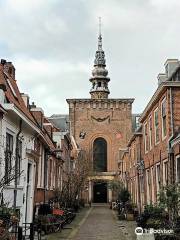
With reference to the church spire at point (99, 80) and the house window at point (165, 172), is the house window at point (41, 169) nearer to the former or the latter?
the house window at point (165, 172)

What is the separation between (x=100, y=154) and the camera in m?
58.4

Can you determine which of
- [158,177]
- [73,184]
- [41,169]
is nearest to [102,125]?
[73,184]

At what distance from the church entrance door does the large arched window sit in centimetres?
244

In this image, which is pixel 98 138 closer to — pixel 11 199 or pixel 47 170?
pixel 47 170

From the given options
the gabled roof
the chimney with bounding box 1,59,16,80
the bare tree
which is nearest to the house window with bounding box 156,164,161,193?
the gabled roof

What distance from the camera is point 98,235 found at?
17891 mm

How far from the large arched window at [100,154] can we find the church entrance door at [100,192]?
2443 millimetres

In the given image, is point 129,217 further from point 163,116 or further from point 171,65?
point 171,65

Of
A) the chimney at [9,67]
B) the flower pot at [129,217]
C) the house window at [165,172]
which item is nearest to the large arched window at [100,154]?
the flower pot at [129,217]

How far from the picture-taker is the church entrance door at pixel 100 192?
5550cm

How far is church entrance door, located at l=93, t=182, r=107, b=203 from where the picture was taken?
2185 inches

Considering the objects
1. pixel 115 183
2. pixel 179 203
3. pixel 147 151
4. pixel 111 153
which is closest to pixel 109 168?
pixel 111 153

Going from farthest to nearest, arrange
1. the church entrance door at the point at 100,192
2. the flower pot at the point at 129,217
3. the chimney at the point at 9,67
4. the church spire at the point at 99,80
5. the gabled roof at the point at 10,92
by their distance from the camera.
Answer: the church spire at the point at 99,80 → the church entrance door at the point at 100,192 → the flower pot at the point at 129,217 → the chimney at the point at 9,67 → the gabled roof at the point at 10,92

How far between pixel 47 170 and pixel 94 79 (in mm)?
42108
